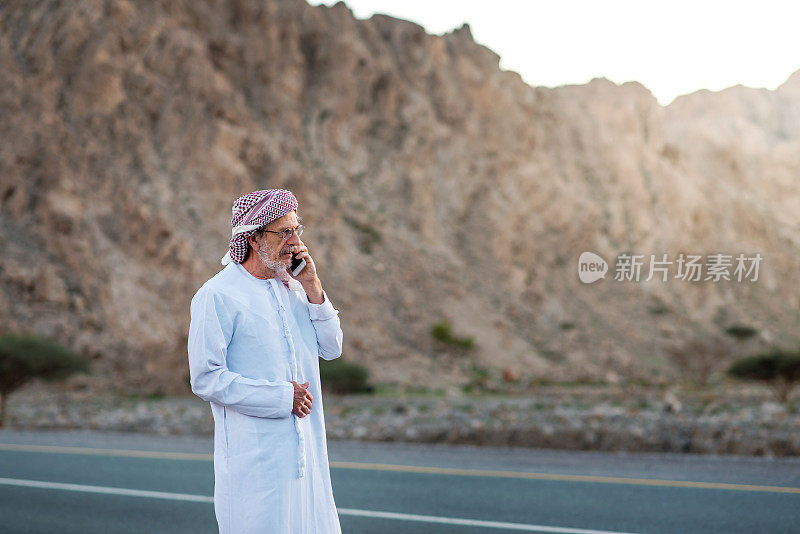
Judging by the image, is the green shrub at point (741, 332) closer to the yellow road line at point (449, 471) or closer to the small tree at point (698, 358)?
the small tree at point (698, 358)

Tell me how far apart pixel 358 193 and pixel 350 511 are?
120 ft

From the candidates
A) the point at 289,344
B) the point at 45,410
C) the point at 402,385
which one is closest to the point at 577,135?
the point at 402,385

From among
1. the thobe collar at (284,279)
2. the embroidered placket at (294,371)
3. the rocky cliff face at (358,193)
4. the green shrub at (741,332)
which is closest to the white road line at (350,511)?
the embroidered placket at (294,371)

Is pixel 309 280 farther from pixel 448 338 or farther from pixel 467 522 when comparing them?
pixel 448 338

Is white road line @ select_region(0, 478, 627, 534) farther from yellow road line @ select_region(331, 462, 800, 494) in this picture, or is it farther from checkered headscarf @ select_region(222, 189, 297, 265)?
checkered headscarf @ select_region(222, 189, 297, 265)

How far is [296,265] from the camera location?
3402mm

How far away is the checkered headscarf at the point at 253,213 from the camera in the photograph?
3273 millimetres

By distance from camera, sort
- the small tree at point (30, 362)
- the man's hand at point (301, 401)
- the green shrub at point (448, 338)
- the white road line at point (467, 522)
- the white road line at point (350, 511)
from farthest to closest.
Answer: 1. the green shrub at point (448, 338)
2. the small tree at point (30, 362)
3. the white road line at point (350, 511)
4. the white road line at point (467, 522)
5. the man's hand at point (301, 401)

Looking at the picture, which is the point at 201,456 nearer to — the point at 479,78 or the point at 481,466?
the point at 481,466

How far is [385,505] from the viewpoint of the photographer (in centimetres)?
778

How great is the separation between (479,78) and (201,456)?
4337 cm

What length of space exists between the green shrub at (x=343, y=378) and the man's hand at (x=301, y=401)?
78.0 ft

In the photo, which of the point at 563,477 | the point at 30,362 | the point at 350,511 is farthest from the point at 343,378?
the point at 350,511

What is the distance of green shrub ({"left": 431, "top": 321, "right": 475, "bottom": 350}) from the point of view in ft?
125
